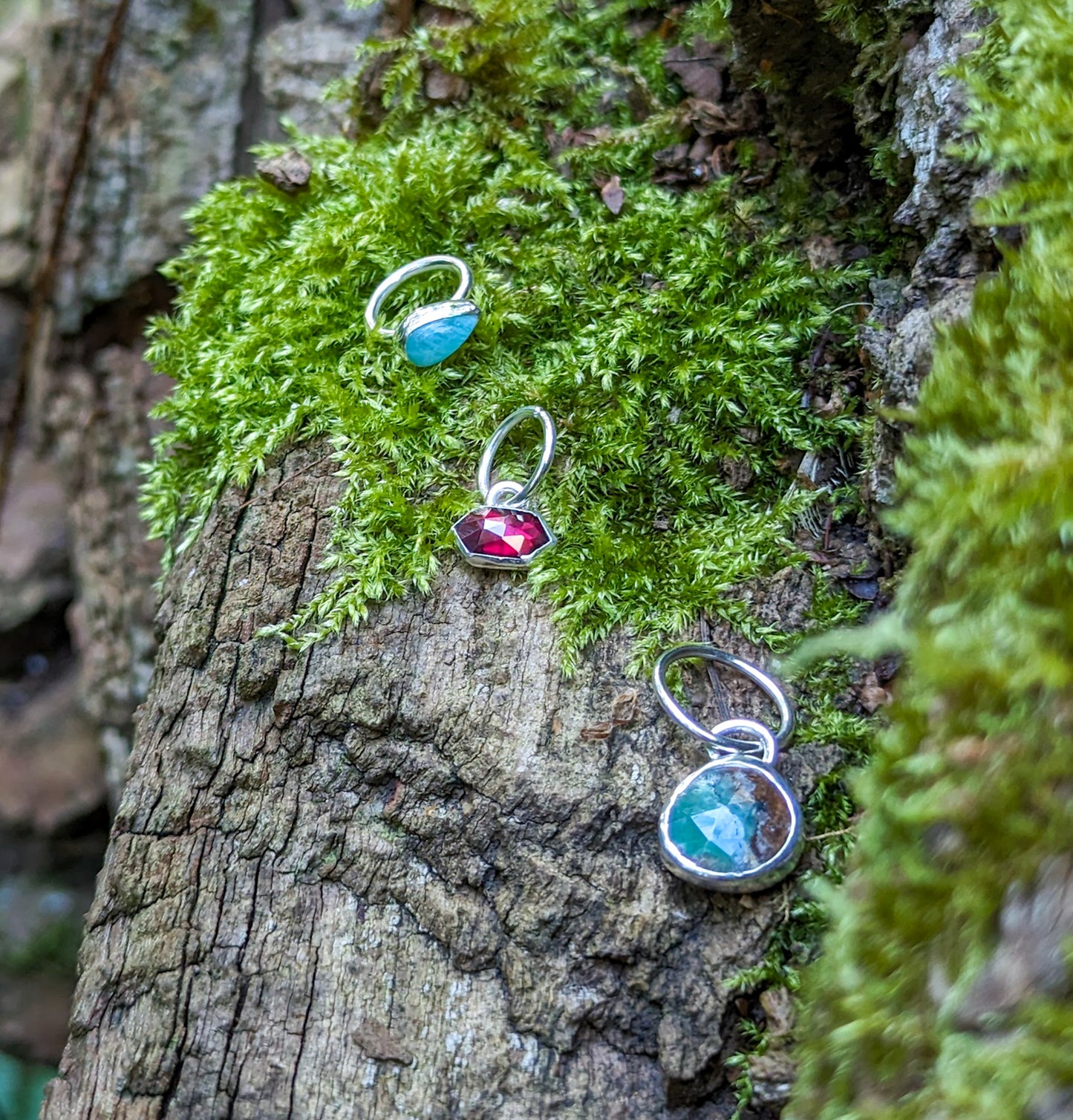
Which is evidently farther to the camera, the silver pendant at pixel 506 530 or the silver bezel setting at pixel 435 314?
the silver bezel setting at pixel 435 314

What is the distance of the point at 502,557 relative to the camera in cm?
179

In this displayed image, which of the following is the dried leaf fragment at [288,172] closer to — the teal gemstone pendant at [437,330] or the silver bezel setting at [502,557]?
the teal gemstone pendant at [437,330]

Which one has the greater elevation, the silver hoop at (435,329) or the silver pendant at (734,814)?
the silver hoop at (435,329)

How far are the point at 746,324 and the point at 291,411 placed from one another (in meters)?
0.93

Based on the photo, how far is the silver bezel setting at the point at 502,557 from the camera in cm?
179

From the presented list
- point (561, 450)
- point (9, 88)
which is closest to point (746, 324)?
point (561, 450)

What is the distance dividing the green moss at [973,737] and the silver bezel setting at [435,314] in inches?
38.4

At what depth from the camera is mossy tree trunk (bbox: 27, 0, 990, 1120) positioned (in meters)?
1.43

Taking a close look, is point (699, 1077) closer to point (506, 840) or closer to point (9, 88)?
A: point (506, 840)

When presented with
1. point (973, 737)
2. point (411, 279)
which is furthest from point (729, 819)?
point (411, 279)

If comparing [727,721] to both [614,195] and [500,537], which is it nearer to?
[500,537]

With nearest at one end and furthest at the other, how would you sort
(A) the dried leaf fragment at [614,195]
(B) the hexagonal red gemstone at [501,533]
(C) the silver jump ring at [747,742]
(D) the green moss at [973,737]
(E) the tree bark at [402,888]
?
(D) the green moss at [973,737]
(E) the tree bark at [402,888]
(C) the silver jump ring at [747,742]
(B) the hexagonal red gemstone at [501,533]
(A) the dried leaf fragment at [614,195]

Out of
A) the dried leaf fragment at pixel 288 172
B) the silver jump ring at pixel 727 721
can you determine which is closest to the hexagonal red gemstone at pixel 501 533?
the silver jump ring at pixel 727 721

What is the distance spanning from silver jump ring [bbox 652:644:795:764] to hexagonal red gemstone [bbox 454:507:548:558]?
1.07 ft
